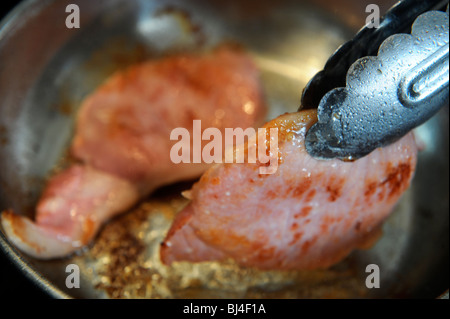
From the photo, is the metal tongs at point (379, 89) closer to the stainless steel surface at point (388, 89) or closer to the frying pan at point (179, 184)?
the stainless steel surface at point (388, 89)

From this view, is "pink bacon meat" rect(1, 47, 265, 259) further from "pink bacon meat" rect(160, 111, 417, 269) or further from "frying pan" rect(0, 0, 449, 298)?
"pink bacon meat" rect(160, 111, 417, 269)

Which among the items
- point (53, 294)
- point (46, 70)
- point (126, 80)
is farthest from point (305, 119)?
point (46, 70)

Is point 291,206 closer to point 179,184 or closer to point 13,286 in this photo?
point 179,184

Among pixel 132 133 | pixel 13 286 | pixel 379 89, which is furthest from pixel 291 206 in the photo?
pixel 13 286

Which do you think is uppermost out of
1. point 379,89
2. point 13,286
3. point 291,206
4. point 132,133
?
point 132,133
